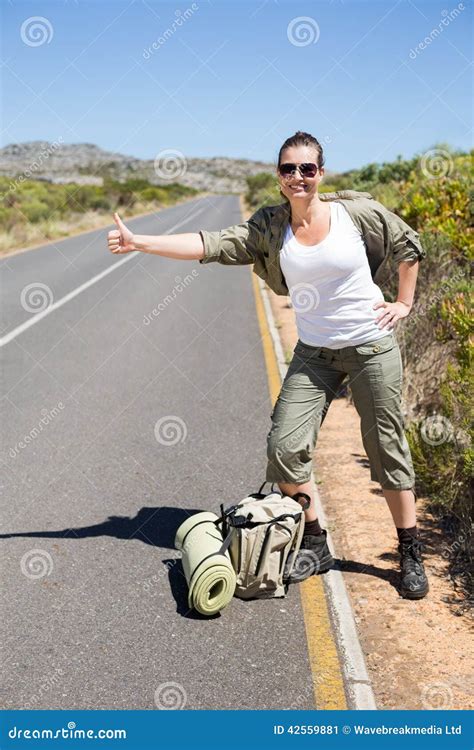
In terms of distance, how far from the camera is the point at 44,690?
3609 millimetres

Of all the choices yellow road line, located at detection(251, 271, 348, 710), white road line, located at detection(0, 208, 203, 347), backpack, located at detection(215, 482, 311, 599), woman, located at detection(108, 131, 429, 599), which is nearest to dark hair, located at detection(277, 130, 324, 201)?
woman, located at detection(108, 131, 429, 599)

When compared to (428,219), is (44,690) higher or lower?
lower

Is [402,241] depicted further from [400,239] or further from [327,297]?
[327,297]

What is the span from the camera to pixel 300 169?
413 cm

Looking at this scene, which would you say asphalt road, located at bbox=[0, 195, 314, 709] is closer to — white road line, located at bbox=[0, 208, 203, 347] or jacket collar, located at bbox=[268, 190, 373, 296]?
white road line, located at bbox=[0, 208, 203, 347]

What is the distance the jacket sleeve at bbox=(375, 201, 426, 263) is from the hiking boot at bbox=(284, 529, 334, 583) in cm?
163

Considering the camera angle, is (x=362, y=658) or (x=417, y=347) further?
(x=417, y=347)

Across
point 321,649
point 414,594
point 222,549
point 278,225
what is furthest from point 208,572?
point 278,225

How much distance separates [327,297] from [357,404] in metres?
0.65

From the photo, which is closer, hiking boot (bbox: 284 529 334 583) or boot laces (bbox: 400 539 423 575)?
boot laces (bbox: 400 539 423 575)

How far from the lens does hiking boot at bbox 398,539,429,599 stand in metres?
4.57
